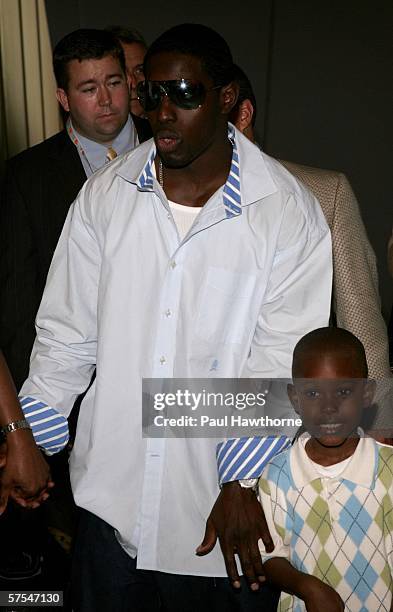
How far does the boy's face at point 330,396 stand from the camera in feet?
6.59

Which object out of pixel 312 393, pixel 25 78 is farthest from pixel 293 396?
pixel 25 78

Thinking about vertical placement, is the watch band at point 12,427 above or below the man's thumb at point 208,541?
above

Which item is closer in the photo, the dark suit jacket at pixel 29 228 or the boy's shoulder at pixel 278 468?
the boy's shoulder at pixel 278 468

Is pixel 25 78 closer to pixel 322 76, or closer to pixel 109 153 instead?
pixel 109 153

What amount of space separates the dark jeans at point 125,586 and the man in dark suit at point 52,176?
724 millimetres

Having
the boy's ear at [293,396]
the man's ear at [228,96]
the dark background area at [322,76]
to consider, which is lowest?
the dark background area at [322,76]

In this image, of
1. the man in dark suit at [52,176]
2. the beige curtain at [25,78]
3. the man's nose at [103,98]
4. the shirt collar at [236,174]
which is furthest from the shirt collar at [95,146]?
the beige curtain at [25,78]

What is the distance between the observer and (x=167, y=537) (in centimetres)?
221

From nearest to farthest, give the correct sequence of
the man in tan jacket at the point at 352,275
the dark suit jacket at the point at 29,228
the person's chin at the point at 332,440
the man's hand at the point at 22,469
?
1. the person's chin at the point at 332,440
2. the man's hand at the point at 22,469
3. the man in tan jacket at the point at 352,275
4. the dark suit jacket at the point at 29,228

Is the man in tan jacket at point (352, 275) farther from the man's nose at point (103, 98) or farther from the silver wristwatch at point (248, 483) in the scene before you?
the man's nose at point (103, 98)

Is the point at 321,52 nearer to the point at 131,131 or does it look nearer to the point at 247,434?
the point at 131,131

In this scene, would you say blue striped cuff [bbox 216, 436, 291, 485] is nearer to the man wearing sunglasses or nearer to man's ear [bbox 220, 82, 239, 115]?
the man wearing sunglasses

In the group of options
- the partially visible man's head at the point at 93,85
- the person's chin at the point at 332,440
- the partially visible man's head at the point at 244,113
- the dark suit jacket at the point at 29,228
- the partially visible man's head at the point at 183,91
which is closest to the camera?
the person's chin at the point at 332,440

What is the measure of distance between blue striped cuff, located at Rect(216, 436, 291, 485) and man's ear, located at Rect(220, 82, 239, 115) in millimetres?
703
